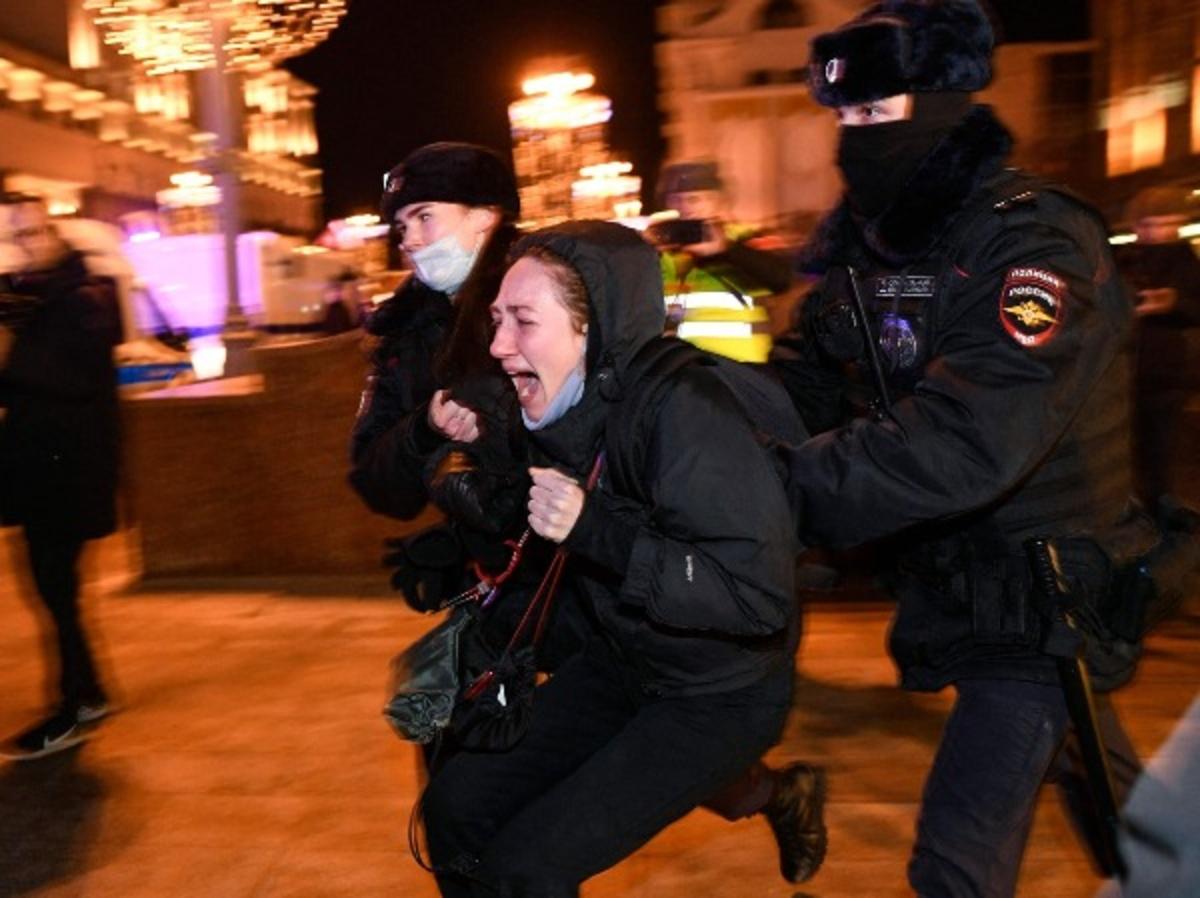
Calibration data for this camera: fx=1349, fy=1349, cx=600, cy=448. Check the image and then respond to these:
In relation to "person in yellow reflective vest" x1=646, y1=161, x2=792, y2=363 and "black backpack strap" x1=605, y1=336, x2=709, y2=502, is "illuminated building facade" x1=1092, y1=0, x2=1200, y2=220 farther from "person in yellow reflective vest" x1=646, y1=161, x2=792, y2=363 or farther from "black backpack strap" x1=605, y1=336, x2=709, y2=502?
"black backpack strap" x1=605, y1=336, x2=709, y2=502

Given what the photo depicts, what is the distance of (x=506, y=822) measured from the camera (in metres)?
2.78

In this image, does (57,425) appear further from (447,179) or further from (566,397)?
(566,397)

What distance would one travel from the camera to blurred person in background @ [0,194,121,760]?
200 inches

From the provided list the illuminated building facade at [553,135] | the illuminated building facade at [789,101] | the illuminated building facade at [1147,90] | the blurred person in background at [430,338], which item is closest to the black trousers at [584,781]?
the blurred person in background at [430,338]

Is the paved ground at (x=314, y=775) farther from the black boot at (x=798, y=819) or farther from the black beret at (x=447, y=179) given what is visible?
the black beret at (x=447, y=179)

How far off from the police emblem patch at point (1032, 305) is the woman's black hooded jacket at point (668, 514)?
0.51 meters

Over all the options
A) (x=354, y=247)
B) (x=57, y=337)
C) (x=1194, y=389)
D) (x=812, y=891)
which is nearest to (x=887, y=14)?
(x=812, y=891)

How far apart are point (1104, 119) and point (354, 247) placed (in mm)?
20522

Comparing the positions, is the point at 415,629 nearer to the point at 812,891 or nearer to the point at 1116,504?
the point at 812,891

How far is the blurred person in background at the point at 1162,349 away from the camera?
6371mm

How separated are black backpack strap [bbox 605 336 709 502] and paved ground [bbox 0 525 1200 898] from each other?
1.83 m

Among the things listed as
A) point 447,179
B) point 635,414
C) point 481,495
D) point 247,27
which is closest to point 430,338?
point 447,179

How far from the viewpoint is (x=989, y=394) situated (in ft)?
7.40

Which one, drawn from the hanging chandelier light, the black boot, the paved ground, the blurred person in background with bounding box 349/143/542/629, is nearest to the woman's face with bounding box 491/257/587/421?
the blurred person in background with bounding box 349/143/542/629
